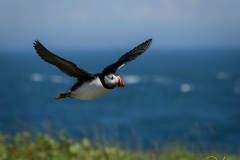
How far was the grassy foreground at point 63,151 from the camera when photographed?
31.5 ft

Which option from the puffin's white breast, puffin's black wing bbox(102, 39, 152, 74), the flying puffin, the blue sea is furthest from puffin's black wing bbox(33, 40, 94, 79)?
the blue sea

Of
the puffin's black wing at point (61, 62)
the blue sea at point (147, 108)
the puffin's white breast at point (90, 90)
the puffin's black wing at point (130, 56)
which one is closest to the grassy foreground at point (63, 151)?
the puffin's black wing at point (130, 56)

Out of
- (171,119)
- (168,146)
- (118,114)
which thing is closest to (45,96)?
(118,114)

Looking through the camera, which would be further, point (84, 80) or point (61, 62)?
point (61, 62)

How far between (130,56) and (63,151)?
368cm

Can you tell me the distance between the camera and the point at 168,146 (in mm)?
11594

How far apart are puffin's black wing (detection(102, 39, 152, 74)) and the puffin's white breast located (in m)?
0.59

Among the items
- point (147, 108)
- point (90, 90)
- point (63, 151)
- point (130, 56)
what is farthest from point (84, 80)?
point (147, 108)

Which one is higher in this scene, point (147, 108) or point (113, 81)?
point (147, 108)

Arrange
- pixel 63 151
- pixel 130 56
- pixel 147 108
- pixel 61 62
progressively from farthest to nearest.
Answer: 1. pixel 147 108
2. pixel 63 151
3. pixel 130 56
4. pixel 61 62

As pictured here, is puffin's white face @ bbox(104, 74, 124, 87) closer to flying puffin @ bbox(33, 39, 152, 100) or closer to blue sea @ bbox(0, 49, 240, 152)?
flying puffin @ bbox(33, 39, 152, 100)

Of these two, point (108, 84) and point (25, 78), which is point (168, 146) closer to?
point (108, 84)

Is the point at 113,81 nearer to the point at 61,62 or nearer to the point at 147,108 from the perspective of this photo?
the point at 61,62

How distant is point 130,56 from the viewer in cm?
672
